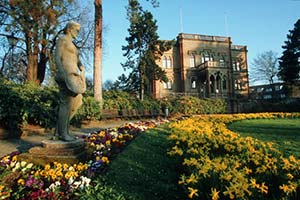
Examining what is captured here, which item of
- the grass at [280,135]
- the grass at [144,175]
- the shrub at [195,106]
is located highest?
the shrub at [195,106]

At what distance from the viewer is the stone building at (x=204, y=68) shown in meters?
38.0

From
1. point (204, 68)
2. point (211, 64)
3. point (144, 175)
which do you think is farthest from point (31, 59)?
point (211, 64)

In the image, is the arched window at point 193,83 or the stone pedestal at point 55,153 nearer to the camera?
the stone pedestal at point 55,153

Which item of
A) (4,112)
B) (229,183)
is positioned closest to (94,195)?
(229,183)

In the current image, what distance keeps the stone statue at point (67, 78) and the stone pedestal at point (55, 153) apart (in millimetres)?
191

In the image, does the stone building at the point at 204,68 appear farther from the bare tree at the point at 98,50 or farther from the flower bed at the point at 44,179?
the flower bed at the point at 44,179

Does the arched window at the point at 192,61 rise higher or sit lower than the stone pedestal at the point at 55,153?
higher

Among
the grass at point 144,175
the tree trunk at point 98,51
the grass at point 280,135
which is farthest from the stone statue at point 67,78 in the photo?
the tree trunk at point 98,51

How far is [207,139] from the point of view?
4895 mm

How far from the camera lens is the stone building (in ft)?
125

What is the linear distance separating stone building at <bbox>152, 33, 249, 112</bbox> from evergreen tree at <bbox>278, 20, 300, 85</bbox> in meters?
7.17

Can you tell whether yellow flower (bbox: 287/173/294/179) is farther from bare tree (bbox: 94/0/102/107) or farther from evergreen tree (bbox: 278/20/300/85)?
evergreen tree (bbox: 278/20/300/85)

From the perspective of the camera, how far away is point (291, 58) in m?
36.5

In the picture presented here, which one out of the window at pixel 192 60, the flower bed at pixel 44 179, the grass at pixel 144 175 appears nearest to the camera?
the flower bed at pixel 44 179
